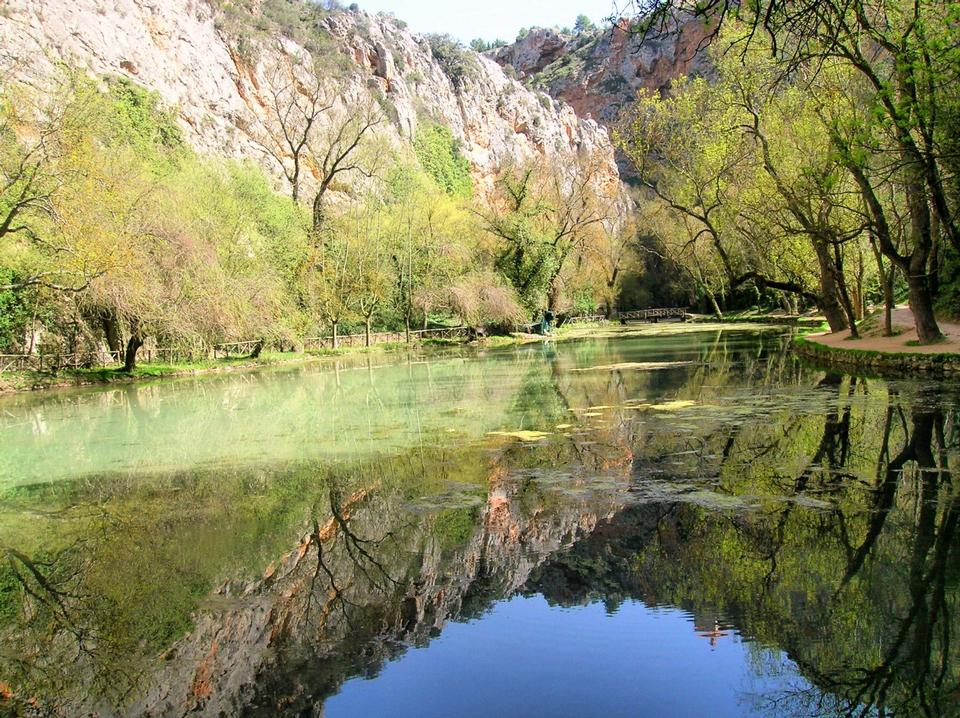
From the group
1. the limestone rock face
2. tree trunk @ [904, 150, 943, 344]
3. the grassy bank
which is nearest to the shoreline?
tree trunk @ [904, 150, 943, 344]

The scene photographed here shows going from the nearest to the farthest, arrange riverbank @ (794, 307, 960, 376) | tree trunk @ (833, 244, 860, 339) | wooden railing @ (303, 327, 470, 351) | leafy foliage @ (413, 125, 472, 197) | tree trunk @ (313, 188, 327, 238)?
riverbank @ (794, 307, 960, 376)
tree trunk @ (833, 244, 860, 339)
wooden railing @ (303, 327, 470, 351)
tree trunk @ (313, 188, 327, 238)
leafy foliage @ (413, 125, 472, 197)

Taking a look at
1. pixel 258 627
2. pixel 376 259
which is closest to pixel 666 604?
pixel 258 627

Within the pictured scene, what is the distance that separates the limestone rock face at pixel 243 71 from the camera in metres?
52.2

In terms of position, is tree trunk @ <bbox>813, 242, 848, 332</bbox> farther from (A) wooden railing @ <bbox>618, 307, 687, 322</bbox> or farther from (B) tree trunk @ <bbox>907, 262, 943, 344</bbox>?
(A) wooden railing @ <bbox>618, 307, 687, 322</bbox>

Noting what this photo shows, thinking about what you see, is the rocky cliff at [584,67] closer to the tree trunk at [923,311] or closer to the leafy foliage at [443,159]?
the leafy foliage at [443,159]

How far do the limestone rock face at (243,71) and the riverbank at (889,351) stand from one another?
1755 cm

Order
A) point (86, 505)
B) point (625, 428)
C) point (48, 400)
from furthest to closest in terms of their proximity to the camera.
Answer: point (48, 400) < point (625, 428) < point (86, 505)

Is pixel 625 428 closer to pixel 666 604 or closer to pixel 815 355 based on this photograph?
pixel 666 604

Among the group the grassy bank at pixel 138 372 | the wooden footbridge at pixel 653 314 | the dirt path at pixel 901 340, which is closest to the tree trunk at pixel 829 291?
the dirt path at pixel 901 340

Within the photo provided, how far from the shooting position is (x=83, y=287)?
77.4 feet

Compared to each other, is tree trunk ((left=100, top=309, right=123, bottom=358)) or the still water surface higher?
tree trunk ((left=100, top=309, right=123, bottom=358))

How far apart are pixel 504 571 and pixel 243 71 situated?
231 ft

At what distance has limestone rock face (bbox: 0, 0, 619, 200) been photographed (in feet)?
171

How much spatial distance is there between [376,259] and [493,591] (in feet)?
137
